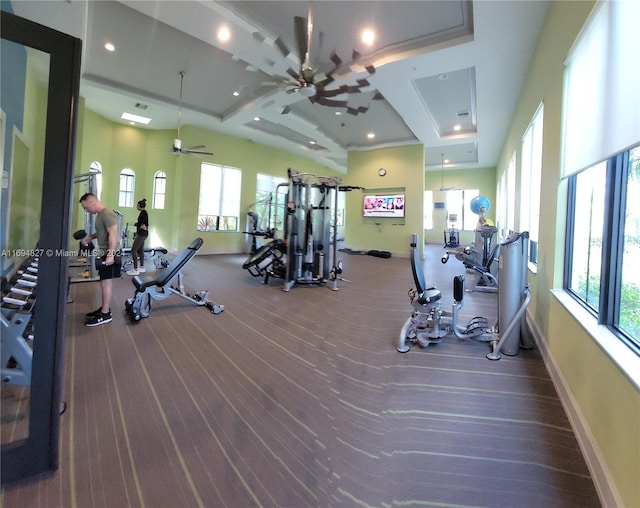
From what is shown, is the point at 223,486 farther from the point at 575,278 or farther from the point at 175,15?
the point at 175,15

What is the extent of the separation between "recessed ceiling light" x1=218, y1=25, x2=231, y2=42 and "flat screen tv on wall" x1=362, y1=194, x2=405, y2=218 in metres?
7.34

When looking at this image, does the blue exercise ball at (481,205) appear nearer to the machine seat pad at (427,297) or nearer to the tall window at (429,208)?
the machine seat pad at (427,297)

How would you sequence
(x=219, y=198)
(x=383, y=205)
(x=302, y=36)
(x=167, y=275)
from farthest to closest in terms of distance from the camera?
(x=383, y=205) < (x=219, y=198) < (x=167, y=275) < (x=302, y=36)

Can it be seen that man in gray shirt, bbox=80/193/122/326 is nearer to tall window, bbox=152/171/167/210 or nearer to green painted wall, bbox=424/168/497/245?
tall window, bbox=152/171/167/210

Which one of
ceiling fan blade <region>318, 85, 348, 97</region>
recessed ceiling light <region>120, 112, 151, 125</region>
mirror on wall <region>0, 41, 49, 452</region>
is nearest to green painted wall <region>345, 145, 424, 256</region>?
recessed ceiling light <region>120, 112, 151, 125</region>

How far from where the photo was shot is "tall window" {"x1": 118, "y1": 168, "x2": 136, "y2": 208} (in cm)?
926

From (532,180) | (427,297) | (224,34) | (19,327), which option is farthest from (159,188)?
(532,180)

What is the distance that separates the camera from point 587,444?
5.01 feet

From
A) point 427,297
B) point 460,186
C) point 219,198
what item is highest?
point 460,186

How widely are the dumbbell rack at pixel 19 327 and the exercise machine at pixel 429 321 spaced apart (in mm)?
2649

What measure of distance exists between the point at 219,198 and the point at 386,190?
5.90 metres

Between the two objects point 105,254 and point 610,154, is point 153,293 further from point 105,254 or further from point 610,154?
point 610,154

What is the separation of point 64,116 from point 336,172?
618 inches

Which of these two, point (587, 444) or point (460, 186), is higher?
point (460, 186)
